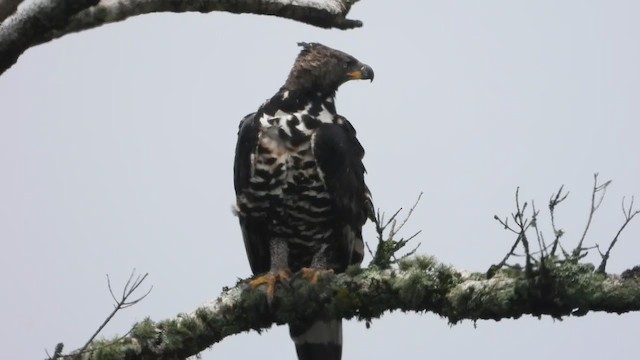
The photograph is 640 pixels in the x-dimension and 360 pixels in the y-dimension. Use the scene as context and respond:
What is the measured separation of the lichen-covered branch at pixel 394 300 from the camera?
3.94 metres

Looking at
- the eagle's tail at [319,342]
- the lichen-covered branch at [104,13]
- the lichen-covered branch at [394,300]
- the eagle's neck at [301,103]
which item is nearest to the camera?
the lichen-covered branch at [104,13]

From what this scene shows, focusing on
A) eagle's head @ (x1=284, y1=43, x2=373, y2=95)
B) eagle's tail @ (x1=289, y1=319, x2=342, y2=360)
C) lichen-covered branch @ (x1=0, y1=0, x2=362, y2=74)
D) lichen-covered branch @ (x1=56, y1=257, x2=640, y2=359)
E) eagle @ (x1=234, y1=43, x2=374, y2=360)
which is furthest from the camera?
eagle's head @ (x1=284, y1=43, x2=373, y2=95)

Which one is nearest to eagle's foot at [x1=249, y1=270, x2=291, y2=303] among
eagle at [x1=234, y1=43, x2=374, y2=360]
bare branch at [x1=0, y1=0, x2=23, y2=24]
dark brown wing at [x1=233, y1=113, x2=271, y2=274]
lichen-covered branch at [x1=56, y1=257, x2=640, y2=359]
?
lichen-covered branch at [x1=56, y1=257, x2=640, y2=359]

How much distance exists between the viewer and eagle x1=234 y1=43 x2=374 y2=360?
601cm

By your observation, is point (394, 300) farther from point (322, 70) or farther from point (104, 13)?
point (322, 70)

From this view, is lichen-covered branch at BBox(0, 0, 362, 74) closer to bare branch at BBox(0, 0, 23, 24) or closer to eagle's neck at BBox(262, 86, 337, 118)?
bare branch at BBox(0, 0, 23, 24)

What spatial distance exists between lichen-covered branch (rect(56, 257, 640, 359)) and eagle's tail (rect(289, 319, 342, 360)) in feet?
2.39

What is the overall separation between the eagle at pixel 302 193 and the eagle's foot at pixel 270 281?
222mm

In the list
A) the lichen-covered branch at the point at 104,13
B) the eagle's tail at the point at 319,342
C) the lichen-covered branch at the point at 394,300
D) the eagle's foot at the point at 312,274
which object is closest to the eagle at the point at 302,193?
the eagle's tail at the point at 319,342

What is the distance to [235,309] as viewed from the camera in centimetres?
500

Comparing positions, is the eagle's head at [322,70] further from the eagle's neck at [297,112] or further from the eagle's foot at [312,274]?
the eagle's foot at [312,274]

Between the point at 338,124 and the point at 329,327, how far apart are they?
4.62ft

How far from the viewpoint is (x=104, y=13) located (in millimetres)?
4625

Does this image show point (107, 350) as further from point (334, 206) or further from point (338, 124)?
point (338, 124)
